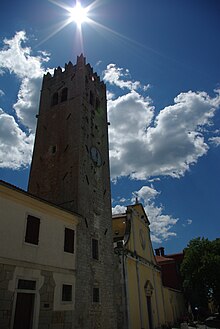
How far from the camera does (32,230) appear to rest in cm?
1280

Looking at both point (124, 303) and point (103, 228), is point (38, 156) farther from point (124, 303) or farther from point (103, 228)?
point (124, 303)

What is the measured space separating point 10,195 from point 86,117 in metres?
11.7

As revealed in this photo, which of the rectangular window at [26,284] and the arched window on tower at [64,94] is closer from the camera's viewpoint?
the rectangular window at [26,284]

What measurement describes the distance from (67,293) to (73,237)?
9.80ft

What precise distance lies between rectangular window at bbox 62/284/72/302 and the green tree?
84.5 ft

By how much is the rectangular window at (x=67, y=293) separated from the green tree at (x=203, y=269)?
25.7 metres

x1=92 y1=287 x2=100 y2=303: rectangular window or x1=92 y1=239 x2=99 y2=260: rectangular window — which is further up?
x1=92 y1=239 x2=99 y2=260: rectangular window

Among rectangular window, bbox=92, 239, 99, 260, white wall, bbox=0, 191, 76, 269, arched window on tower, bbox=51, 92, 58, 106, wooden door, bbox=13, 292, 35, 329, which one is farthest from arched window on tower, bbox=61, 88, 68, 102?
wooden door, bbox=13, 292, 35, 329

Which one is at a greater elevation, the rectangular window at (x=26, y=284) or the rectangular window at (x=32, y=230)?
the rectangular window at (x=32, y=230)

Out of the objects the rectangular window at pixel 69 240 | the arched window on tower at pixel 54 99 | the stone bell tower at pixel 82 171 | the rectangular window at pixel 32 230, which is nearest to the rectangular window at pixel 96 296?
the stone bell tower at pixel 82 171

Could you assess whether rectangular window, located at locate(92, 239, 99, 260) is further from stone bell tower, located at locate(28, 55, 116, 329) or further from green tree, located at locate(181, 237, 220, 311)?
green tree, located at locate(181, 237, 220, 311)

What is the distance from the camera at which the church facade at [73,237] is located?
11812 mm

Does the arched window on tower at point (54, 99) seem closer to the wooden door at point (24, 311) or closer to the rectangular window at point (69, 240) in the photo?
the rectangular window at point (69, 240)

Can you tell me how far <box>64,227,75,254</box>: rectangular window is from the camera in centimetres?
1474
